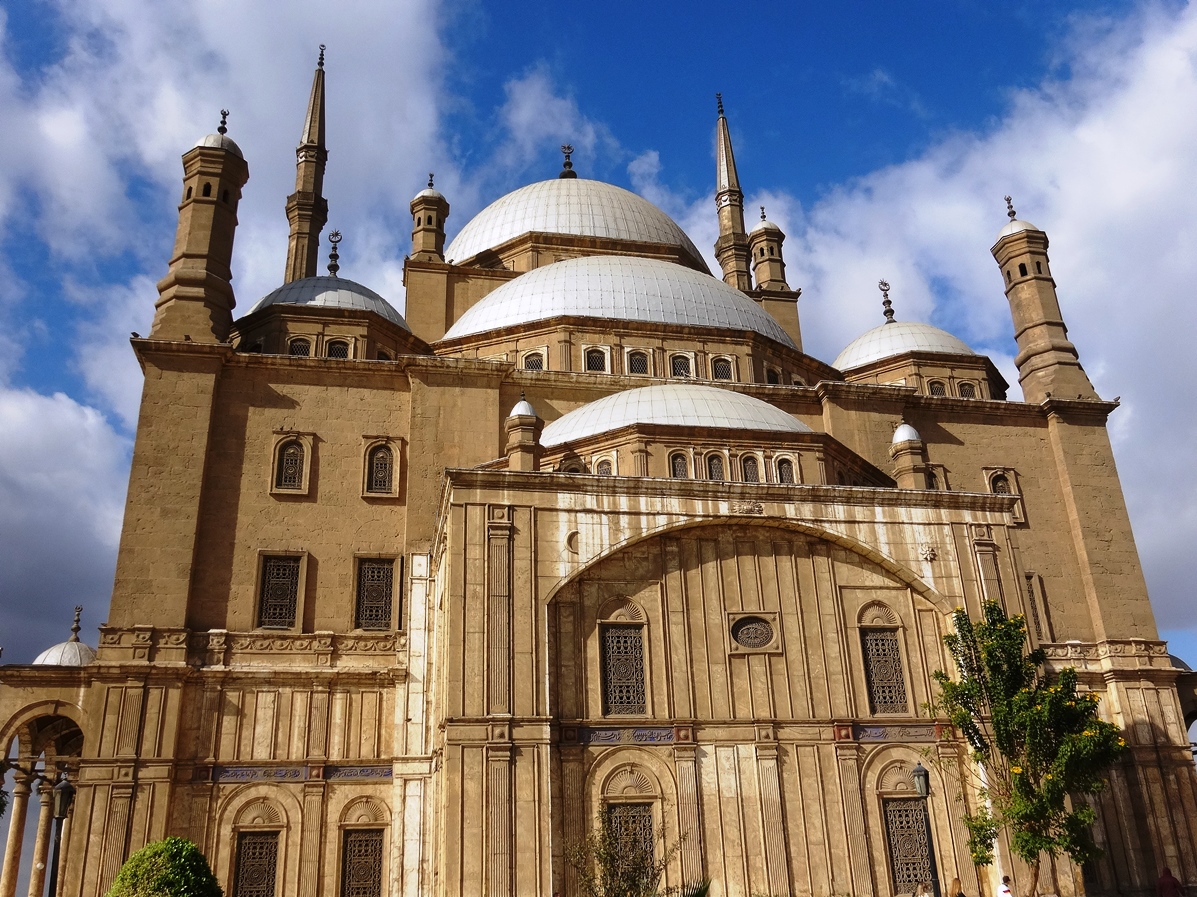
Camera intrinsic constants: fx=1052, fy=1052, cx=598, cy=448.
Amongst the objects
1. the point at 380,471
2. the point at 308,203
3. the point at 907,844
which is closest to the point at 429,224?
the point at 308,203

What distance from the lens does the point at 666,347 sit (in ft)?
78.4

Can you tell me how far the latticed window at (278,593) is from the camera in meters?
18.5

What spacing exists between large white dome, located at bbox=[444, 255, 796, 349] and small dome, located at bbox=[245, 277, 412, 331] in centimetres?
184

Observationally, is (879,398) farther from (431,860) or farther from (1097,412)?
(431,860)

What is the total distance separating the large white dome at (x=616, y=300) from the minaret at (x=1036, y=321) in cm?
561

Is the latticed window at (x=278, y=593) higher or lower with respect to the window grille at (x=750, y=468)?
lower

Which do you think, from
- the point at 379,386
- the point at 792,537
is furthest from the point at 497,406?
the point at 792,537

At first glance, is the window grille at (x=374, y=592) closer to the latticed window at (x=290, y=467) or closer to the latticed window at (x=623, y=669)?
the latticed window at (x=290, y=467)

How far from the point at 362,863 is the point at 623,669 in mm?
A: 5770

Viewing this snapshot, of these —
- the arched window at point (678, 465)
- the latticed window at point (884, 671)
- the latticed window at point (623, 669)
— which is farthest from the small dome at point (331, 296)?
the latticed window at point (884, 671)

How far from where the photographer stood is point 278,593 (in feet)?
61.3

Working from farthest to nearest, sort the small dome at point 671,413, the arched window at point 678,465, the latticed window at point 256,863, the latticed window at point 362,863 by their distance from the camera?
the small dome at point 671,413 → the arched window at point 678,465 → the latticed window at point 362,863 → the latticed window at point 256,863

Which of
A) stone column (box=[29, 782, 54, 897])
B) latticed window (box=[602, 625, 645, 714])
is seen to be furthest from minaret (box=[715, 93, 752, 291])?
stone column (box=[29, 782, 54, 897])

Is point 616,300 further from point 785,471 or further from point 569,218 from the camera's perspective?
point 785,471
